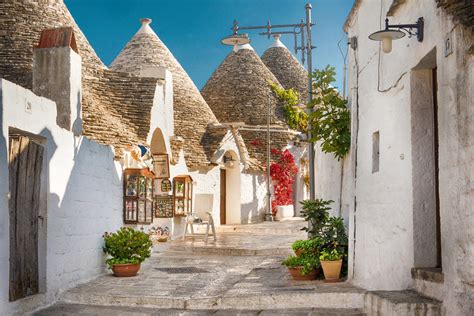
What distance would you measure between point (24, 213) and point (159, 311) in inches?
80.9

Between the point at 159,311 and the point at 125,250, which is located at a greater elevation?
the point at 125,250

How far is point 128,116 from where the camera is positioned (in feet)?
53.6

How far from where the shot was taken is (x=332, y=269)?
873cm

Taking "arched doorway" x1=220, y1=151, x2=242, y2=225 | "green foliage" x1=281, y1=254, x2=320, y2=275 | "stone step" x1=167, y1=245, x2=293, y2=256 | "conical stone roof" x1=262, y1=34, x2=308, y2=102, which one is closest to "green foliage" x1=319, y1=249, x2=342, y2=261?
"green foliage" x1=281, y1=254, x2=320, y2=275

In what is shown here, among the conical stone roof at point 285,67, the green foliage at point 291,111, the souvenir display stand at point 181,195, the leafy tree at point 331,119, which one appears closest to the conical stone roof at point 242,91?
the green foliage at point 291,111

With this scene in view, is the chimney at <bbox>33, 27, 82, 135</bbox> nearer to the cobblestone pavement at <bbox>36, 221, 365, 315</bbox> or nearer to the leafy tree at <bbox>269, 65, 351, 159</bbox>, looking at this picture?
the cobblestone pavement at <bbox>36, 221, 365, 315</bbox>

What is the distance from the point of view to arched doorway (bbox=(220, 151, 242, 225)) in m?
24.6

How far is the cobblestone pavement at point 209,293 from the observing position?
760 centimetres

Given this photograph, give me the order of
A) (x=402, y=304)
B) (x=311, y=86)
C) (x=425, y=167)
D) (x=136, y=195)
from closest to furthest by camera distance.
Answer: (x=402, y=304), (x=425, y=167), (x=136, y=195), (x=311, y=86)

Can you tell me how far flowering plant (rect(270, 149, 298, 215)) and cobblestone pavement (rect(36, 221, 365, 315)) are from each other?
1527cm

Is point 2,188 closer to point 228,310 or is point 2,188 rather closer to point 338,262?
point 228,310

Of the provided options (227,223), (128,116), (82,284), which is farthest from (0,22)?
(227,223)

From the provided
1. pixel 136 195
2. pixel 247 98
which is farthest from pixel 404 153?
pixel 247 98

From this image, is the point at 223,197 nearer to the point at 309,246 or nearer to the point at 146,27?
the point at 146,27
